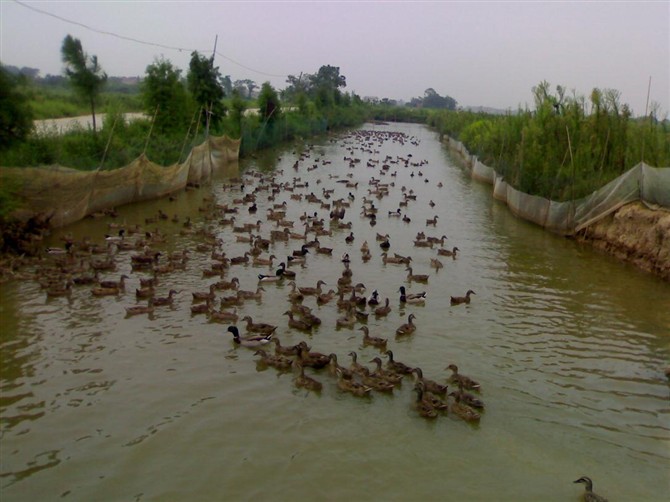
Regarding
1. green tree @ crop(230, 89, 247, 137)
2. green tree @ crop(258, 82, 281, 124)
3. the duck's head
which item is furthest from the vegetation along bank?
the duck's head

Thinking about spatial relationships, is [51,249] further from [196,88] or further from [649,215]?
[196,88]

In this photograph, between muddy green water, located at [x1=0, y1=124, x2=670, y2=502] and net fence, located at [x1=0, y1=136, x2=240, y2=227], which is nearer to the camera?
muddy green water, located at [x1=0, y1=124, x2=670, y2=502]

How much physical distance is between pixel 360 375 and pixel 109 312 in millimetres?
6363

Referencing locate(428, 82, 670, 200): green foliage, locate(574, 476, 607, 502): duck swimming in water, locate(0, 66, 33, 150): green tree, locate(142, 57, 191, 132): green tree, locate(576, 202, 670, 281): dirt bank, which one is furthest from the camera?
locate(142, 57, 191, 132): green tree

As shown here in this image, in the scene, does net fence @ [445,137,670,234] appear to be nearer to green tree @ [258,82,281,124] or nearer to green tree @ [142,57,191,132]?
green tree @ [142,57,191,132]

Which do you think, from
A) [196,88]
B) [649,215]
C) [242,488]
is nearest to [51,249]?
[242,488]

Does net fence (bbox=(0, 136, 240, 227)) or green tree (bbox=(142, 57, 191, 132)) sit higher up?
green tree (bbox=(142, 57, 191, 132))

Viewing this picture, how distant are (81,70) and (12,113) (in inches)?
420

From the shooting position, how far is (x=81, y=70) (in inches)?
1059

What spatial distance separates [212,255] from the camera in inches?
703

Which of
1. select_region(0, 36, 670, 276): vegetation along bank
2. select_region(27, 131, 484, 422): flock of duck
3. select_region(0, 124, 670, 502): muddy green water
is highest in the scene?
select_region(0, 36, 670, 276): vegetation along bank

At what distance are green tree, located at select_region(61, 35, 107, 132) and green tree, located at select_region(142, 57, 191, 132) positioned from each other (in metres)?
5.42

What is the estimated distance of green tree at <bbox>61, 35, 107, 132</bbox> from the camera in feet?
87.1

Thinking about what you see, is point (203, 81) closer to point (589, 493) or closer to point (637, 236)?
point (637, 236)
